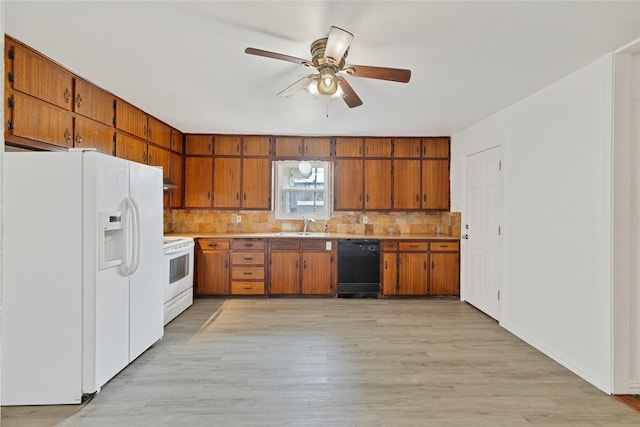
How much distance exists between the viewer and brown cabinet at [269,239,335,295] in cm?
472

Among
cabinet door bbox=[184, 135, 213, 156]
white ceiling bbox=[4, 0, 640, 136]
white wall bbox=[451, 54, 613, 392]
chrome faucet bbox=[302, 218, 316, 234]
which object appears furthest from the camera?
chrome faucet bbox=[302, 218, 316, 234]

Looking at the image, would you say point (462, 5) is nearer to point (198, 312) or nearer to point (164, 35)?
point (164, 35)

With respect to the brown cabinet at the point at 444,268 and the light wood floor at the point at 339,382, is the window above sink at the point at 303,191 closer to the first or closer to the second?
the brown cabinet at the point at 444,268

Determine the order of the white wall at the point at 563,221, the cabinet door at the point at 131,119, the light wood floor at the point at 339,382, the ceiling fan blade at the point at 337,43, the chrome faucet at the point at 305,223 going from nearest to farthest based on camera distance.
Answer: the ceiling fan blade at the point at 337,43 < the light wood floor at the point at 339,382 < the white wall at the point at 563,221 < the cabinet door at the point at 131,119 < the chrome faucet at the point at 305,223

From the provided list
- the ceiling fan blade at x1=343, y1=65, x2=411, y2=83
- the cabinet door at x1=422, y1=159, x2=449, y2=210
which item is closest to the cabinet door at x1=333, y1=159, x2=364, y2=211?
the cabinet door at x1=422, y1=159, x2=449, y2=210

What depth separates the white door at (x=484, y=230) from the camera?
12.5 ft

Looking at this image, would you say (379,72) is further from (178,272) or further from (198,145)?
(198,145)

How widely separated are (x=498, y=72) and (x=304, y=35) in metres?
1.66

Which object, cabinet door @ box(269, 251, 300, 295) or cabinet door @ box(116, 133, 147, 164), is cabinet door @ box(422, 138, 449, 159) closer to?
cabinet door @ box(269, 251, 300, 295)

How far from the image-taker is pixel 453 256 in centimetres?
476

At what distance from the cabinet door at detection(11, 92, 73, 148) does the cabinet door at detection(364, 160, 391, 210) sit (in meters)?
3.61

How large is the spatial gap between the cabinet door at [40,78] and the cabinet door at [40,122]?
0.20 ft

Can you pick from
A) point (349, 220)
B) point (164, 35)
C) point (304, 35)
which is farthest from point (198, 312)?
point (304, 35)

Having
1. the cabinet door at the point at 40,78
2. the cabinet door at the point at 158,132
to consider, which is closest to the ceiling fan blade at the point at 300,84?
the cabinet door at the point at 40,78
